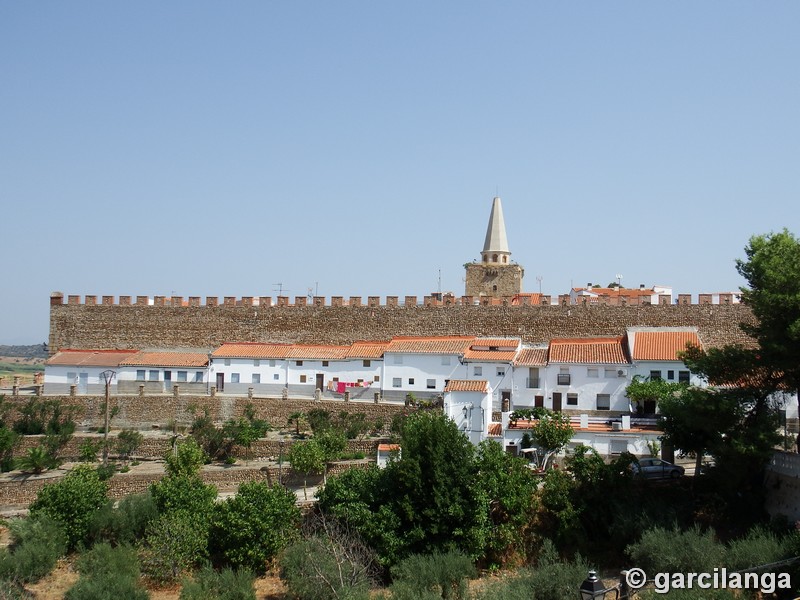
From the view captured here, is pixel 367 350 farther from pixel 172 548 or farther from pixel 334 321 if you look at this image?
pixel 172 548

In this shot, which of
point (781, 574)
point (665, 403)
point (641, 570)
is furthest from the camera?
point (665, 403)

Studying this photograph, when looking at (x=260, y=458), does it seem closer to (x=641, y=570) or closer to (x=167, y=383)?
(x=167, y=383)

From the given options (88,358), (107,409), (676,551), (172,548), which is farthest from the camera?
(88,358)

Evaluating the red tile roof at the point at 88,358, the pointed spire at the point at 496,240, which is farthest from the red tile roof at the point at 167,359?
the pointed spire at the point at 496,240

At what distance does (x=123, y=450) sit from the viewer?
2703 centimetres

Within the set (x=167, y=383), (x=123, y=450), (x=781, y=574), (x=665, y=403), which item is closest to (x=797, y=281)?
(x=665, y=403)

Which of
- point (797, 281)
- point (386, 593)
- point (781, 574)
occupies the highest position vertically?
point (797, 281)

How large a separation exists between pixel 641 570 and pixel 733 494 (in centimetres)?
360

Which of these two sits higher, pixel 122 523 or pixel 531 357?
pixel 531 357

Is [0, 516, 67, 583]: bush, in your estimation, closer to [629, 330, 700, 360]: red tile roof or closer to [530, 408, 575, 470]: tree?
[530, 408, 575, 470]: tree

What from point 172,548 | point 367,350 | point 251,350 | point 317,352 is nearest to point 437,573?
point 172,548

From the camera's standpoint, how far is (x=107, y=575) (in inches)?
678

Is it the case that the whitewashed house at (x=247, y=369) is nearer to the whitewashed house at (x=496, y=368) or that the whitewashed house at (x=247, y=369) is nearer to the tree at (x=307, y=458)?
the whitewashed house at (x=496, y=368)

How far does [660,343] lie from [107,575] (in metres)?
19.4
